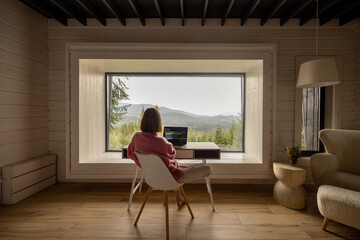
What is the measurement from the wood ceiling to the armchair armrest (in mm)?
2018

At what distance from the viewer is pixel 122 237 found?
6.18ft

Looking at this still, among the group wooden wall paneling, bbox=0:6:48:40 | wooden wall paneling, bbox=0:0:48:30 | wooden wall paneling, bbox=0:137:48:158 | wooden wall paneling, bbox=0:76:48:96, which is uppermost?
wooden wall paneling, bbox=0:0:48:30

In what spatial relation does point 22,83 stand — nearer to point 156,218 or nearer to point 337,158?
point 156,218

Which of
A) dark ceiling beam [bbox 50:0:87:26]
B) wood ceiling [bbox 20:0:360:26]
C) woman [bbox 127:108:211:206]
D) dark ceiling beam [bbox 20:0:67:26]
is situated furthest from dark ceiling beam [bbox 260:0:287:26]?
dark ceiling beam [bbox 20:0:67:26]

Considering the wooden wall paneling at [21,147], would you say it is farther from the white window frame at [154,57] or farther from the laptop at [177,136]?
the laptop at [177,136]

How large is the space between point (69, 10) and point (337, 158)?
4.18 m

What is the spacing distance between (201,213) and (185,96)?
227 cm

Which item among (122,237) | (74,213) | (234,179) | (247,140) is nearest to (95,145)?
(74,213)

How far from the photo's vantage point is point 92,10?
9.45 ft

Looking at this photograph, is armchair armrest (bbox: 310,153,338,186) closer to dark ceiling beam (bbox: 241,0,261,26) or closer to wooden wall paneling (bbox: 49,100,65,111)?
dark ceiling beam (bbox: 241,0,261,26)

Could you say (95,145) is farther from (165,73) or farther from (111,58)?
(165,73)

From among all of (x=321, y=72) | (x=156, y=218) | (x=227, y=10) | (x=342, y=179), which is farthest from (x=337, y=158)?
(x=227, y=10)

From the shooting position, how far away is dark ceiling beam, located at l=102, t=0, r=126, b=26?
2695 millimetres

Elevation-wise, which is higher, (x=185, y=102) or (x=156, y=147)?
(x=185, y=102)
